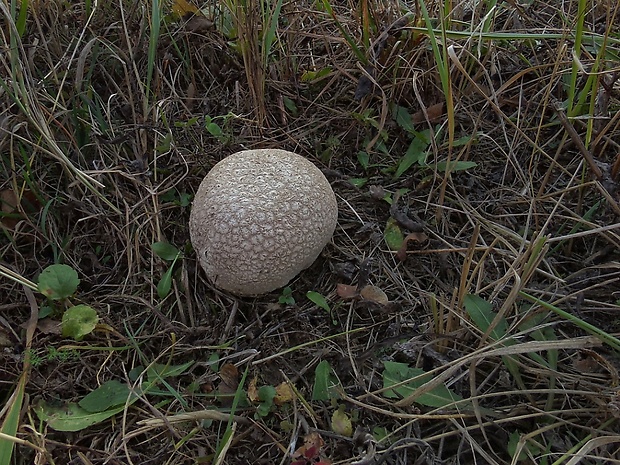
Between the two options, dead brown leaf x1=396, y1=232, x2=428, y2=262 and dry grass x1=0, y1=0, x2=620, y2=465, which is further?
dead brown leaf x1=396, y1=232, x2=428, y2=262

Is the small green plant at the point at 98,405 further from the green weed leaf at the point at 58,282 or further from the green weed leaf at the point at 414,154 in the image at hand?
the green weed leaf at the point at 414,154

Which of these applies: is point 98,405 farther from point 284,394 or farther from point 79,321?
point 284,394

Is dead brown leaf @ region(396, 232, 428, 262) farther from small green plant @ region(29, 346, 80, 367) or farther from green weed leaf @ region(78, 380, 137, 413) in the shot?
small green plant @ region(29, 346, 80, 367)

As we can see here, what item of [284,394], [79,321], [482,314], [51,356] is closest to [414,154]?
[482,314]

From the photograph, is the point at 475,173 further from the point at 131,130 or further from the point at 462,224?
the point at 131,130

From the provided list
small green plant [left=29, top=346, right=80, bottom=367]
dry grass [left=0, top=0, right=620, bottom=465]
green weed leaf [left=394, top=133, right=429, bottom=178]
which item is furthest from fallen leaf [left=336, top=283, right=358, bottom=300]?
small green plant [left=29, top=346, right=80, bottom=367]

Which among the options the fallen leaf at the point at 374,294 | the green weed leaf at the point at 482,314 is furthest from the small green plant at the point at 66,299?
the green weed leaf at the point at 482,314

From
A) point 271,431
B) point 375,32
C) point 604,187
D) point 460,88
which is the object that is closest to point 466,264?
point 604,187
